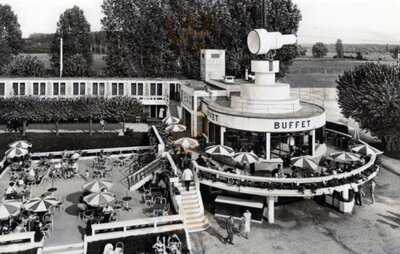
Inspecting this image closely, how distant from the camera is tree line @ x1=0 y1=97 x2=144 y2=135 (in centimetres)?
4962

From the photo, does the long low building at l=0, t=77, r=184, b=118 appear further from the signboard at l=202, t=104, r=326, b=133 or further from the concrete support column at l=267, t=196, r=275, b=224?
the concrete support column at l=267, t=196, r=275, b=224

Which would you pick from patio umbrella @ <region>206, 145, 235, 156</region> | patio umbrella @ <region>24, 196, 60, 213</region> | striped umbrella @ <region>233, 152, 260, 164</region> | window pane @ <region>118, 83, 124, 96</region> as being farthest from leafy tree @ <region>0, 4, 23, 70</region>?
striped umbrella @ <region>233, 152, 260, 164</region>

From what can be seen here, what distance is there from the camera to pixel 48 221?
1008 inches

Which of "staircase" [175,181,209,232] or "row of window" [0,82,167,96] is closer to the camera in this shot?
"staircase" [175,181,209,232]

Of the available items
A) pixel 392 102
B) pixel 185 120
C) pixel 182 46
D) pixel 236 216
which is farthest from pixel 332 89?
pixel 236 216

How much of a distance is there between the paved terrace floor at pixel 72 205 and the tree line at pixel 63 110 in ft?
42.2

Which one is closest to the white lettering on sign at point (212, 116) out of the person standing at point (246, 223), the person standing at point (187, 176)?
the person standing at point (187, 176)

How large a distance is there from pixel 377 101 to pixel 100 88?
33417 mm

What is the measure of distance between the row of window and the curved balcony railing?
26.8m

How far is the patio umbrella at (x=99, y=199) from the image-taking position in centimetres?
2528

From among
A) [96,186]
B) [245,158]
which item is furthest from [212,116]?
[96,186]

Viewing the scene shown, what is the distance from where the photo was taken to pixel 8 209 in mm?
24109

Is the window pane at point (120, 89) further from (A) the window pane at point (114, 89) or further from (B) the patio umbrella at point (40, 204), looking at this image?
(B) the patio umbrella at point (40, 204)

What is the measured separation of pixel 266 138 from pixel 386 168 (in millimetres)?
17681
